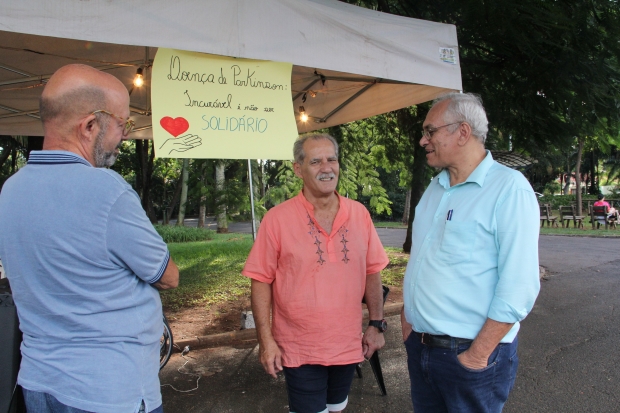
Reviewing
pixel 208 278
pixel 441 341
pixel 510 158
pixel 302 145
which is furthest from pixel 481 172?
pixel 208 278

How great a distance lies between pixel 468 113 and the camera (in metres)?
1.89

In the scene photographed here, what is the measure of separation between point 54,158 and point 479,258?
1498 mm

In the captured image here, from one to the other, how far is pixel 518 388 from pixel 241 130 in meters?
2.99

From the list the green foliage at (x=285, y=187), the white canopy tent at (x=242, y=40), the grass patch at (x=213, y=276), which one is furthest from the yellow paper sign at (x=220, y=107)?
the green foliage at (x=285, y=187)

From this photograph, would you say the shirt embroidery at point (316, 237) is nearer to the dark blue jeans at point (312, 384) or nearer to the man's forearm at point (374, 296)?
the man's forearm at point (374, 296)

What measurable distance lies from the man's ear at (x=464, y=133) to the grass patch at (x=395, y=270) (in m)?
5.96

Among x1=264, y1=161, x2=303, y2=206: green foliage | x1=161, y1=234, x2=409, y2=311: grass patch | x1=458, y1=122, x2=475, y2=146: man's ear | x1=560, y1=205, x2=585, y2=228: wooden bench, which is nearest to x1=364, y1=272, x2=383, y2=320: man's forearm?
x1=458, y1=122, x2=475, y2=146: man's ear

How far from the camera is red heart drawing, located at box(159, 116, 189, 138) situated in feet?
8.46

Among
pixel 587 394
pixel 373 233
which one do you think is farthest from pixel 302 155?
pixel 587 394

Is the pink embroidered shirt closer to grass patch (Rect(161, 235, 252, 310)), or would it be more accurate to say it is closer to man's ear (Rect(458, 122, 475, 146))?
man's ear (Rect(458, 122, 475, 146))

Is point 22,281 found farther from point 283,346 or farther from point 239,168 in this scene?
point 239,168

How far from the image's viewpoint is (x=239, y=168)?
9805 millimetres

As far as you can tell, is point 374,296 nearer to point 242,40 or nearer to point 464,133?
point 464,133

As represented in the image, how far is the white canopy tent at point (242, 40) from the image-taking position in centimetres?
230
